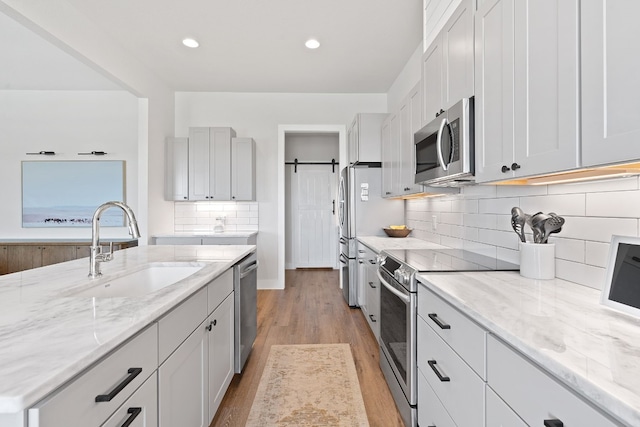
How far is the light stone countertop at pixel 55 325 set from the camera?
0.57m

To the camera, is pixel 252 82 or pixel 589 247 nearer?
pixel 589 247

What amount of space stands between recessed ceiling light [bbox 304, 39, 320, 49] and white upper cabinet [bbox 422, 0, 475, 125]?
1.51 metres

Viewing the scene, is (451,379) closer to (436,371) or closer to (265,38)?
(436,371)

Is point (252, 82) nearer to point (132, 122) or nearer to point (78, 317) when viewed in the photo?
point (132, 122)

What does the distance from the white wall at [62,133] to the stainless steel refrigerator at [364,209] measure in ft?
10.6

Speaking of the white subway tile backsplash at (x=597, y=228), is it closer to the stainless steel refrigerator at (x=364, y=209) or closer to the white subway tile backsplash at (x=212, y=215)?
the stainless steel refrigerator at (x=364, y=209)

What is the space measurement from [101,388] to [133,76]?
3.94 m

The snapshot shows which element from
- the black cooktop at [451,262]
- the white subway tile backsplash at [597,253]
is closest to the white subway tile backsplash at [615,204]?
the white subway tile backsplash at [597,253]

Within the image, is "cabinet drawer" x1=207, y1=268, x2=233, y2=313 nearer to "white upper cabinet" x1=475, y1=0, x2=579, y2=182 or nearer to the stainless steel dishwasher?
the stainless steel dishwasher

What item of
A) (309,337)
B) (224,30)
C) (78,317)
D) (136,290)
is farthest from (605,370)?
(224,30)

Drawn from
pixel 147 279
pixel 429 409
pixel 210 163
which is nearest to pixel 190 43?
pixel 210 163

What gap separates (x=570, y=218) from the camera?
137 centimetres

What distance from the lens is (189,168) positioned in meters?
4.42

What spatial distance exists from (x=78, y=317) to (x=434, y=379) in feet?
4.41
